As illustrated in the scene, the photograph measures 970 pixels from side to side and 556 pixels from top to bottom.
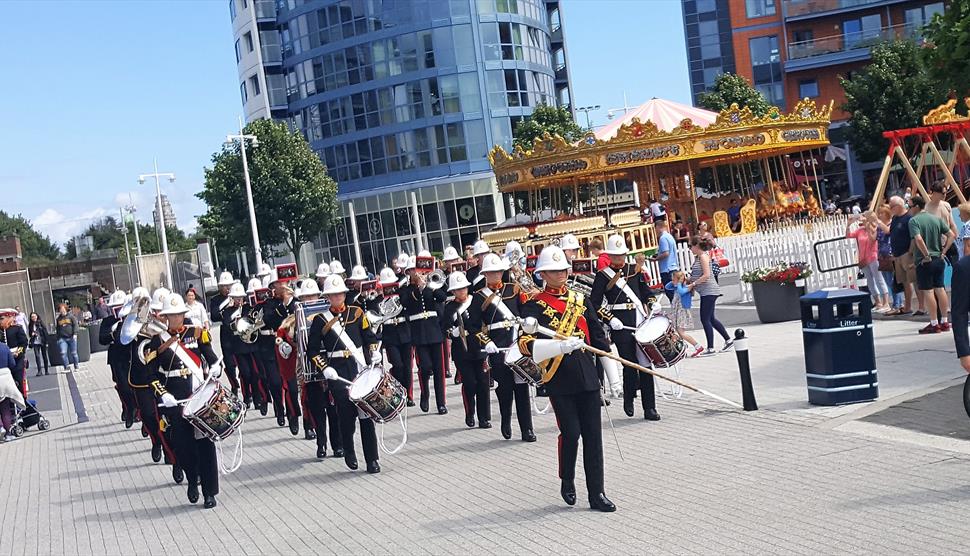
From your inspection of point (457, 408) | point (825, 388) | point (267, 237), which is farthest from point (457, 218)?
point (825, 388)

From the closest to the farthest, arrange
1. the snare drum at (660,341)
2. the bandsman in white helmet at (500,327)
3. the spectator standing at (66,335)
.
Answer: the snare drum at (660,341) → the bandsman in white helmet at (500,327) → the spectator standing at (66,335)

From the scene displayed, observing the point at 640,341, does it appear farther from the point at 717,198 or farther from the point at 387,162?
the point at 387,162

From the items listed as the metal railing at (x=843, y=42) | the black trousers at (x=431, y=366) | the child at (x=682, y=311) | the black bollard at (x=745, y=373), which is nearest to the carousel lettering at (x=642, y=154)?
the child at (x=682, y=311)

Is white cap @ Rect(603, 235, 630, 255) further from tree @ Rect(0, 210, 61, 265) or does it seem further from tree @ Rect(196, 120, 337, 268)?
tree @ Rect(0, 210, 61, 265)

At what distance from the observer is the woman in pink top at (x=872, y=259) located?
1711 cm

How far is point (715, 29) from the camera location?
93000 mm

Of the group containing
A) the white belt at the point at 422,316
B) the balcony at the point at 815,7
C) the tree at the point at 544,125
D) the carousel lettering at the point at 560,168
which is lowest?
the white belt at the point at 422,316

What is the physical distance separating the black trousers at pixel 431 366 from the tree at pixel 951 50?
24.9 feet

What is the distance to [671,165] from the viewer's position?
37.0m

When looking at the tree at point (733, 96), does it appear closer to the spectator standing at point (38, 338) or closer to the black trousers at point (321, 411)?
the spectator standing at point (38, 338)

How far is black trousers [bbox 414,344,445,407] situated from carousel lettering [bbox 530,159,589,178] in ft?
68.2

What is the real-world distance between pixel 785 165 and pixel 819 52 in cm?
2144

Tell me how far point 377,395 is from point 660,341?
3000 millimetres

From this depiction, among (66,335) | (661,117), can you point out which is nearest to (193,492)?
(66,335)
